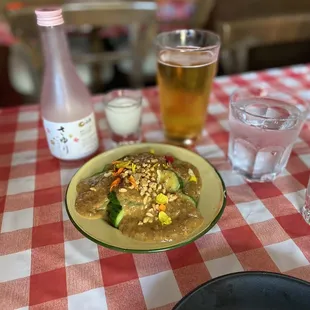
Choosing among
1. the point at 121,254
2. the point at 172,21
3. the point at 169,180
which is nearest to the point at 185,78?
the point at 169,180

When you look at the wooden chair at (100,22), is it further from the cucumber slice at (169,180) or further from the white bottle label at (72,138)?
the cucumber slice at (169,180)

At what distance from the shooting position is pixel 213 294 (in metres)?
0.41

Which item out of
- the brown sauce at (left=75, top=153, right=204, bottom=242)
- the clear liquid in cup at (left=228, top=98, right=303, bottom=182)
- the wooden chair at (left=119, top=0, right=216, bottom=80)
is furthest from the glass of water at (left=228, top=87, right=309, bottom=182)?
the wooden chair at (left=119, top=0, right=216, bottom=80)

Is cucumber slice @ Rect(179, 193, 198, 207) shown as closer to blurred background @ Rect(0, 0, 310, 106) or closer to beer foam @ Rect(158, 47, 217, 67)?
beer foam @ Rect(158, 47, 217, 67)

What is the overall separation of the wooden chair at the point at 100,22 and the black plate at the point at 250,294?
122cm

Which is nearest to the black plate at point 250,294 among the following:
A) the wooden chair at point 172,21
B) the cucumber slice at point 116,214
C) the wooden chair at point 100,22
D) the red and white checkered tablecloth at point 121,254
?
the red and white checkered tablecloth at point 121,254

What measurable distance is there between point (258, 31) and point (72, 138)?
58.3 inches

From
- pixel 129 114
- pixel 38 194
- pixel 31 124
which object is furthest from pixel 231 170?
pixel 31 124

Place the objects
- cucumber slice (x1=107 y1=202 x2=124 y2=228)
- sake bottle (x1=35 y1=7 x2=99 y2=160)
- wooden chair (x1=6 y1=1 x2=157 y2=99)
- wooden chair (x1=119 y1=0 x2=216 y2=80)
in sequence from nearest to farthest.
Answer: cucumber slice (x1=107 y1=202 x2=124 y2=228) < sake bottle (x1=35 y1=7 x2=99 y2=160) < wooden chair (x1=6 y1=1 x2=157 y2=99) < wooden chair (x1=119 y1=0 x2=216 y2=80)

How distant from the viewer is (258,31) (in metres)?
1.81

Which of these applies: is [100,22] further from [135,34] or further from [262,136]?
[262,136]

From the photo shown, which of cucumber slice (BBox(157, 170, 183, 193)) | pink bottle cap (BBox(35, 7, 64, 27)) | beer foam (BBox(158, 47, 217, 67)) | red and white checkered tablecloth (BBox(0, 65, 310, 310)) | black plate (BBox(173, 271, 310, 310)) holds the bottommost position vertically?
red and white checkered tablecloth (BBox(0, 65, 310, 310))

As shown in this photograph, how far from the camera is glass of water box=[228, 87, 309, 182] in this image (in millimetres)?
602

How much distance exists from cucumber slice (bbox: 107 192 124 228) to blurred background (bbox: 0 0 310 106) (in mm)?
1106
